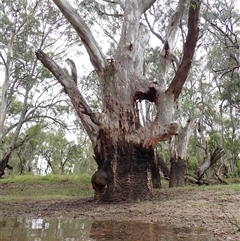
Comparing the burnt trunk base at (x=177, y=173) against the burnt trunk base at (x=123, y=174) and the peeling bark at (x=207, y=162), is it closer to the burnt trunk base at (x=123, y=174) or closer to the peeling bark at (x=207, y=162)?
the peeling bark at (x=207, y=162)

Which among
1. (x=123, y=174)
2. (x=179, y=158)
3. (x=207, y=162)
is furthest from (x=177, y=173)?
(x=123, y=174)

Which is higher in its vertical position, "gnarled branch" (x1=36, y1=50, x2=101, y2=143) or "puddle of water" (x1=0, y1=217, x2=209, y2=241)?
"gnarled branch" (x1=36, y1=50, x2=101, y2=143)

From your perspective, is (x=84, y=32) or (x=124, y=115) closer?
(x=124, y=115)

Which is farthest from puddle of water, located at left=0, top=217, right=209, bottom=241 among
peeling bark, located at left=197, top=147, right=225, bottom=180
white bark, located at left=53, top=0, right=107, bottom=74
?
peeling bark, located at left=197, top=147, right=225, bottom=180

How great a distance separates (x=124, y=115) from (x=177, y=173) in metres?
5.14

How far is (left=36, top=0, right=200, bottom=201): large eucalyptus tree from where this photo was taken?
6641 millimetres

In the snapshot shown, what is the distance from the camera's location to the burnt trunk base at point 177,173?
11.2 metres

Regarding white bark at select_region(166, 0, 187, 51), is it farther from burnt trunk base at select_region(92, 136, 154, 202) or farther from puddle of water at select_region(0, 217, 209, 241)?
puddle of water at select_region(0, 217, 209, 241)

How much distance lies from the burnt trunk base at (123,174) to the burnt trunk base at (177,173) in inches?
177

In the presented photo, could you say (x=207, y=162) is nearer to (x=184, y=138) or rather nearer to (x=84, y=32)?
(x=184, y=138)

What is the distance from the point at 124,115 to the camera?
22.6 feet

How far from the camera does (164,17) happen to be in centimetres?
1269

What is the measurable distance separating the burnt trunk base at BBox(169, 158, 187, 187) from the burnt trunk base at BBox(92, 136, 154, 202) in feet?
14.8

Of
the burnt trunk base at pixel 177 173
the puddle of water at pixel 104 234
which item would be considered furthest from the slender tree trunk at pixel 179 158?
the puddle of water at pixel 104 234
